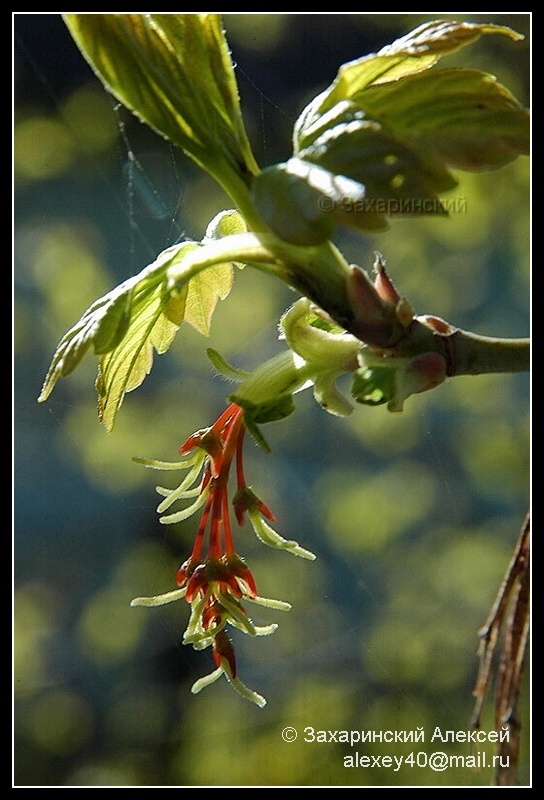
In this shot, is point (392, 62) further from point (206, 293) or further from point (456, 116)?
point (206, 293)

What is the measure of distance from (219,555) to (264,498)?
1775 millimetres

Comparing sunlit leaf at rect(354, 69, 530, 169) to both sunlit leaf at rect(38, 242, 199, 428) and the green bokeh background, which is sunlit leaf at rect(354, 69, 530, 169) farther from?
the green bokeh background

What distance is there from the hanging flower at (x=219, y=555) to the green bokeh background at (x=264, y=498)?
163cm

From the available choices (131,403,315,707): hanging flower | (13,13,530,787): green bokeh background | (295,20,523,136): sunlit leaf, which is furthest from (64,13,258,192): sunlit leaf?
(13,13,530,787): green bokeh background

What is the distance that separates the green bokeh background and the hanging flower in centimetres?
163

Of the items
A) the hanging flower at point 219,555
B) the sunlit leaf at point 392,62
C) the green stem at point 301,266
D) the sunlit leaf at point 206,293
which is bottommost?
the hanging flower at point 219,555

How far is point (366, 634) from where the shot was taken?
A: 7.52 ft

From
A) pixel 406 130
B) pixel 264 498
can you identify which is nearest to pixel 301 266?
pixel 406 130

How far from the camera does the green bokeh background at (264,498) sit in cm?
221

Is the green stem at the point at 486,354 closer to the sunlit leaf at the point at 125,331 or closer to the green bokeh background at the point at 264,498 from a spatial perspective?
the sunlit leaf at the point at 125,331

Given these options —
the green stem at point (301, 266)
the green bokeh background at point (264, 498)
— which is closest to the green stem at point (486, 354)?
the green stem at point (301, 266)

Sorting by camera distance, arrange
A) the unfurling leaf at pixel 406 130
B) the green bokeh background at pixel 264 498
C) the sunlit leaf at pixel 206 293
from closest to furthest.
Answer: the unfurling leaf at pixel 406 130 < the sunlit leaf at pixel 206 293 < the green bokeh background at pixel 264 498

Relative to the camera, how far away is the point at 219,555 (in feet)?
1.64

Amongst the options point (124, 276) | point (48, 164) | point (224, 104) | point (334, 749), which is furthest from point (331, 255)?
point (48, 164)
